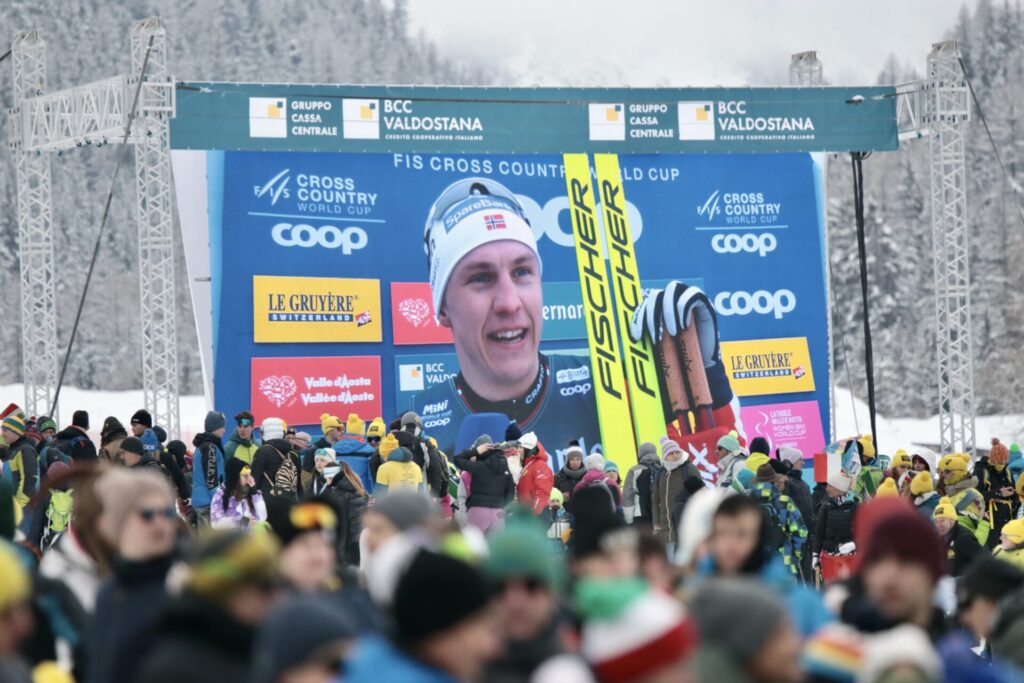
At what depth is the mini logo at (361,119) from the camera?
19.8 meters

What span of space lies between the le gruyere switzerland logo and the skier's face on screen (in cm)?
96

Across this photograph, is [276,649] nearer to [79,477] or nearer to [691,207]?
[79,477]

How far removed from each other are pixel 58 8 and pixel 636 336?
55131mm

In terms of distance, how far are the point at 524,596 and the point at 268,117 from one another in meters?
16.0

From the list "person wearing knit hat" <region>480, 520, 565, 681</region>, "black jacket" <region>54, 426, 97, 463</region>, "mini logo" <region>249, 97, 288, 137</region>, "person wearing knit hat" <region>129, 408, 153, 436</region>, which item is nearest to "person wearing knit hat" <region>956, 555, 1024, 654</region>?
"person wearing knit hat" <region>480, 520, 565, 681</region>

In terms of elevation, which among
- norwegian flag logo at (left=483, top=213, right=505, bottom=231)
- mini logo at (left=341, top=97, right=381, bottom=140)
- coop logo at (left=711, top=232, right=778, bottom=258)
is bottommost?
coop logo at (left=711, top=232, right=778, bottom=258)

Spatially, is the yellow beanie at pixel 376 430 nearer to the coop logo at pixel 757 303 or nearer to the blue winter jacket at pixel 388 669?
the coop logo at pixel 757 303

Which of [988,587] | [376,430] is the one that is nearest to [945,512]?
[988,587]

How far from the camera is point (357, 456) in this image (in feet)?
44.3

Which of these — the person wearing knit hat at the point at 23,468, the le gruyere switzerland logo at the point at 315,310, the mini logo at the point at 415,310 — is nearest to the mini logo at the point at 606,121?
the mini logo at the point at 415,310

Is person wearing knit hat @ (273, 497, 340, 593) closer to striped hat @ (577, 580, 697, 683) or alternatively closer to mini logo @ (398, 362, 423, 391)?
striped hat @ (577, 580, 697, 683)

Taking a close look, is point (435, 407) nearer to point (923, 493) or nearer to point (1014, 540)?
point (923, 493)

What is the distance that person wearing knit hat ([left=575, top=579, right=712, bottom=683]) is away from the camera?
323 centimetres

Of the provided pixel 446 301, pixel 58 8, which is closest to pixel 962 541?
pixel 446 301
